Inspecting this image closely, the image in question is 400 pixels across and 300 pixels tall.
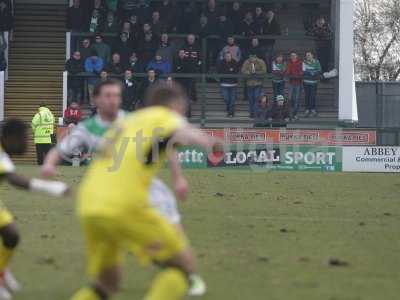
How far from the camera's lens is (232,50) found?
3441 centimetres

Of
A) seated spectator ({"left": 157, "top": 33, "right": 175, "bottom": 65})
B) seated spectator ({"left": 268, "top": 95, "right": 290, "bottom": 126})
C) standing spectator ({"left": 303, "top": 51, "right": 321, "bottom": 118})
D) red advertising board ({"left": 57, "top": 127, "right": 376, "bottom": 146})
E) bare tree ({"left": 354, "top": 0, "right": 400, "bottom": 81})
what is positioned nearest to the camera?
red advertising board ({"left": 57, "top": 127, "right": 376, "bottom": 146})

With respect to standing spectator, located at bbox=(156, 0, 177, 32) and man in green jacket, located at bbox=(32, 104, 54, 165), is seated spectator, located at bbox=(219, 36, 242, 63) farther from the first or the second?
man in green jacket, located at bbox=(32, 104, 54, 165)

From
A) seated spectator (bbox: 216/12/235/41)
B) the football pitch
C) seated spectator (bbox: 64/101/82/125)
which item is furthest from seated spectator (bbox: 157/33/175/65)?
the football pitch

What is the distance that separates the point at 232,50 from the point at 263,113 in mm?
2627

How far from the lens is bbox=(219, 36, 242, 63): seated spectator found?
112ft

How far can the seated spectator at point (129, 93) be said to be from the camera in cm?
3253

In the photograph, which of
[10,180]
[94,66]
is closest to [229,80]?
[94,66]

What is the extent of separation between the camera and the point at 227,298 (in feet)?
30.4

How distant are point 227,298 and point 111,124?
1929 mm

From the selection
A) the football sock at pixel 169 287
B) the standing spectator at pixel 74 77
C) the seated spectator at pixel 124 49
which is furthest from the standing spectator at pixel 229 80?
the football sock at pixel 169 287

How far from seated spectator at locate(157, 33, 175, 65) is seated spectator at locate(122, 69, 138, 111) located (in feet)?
5.89

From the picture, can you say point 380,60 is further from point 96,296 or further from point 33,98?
point 96,296

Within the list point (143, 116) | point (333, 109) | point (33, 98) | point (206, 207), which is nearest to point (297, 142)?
point (333, 109)

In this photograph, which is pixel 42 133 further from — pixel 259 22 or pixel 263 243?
pixel 263 243
